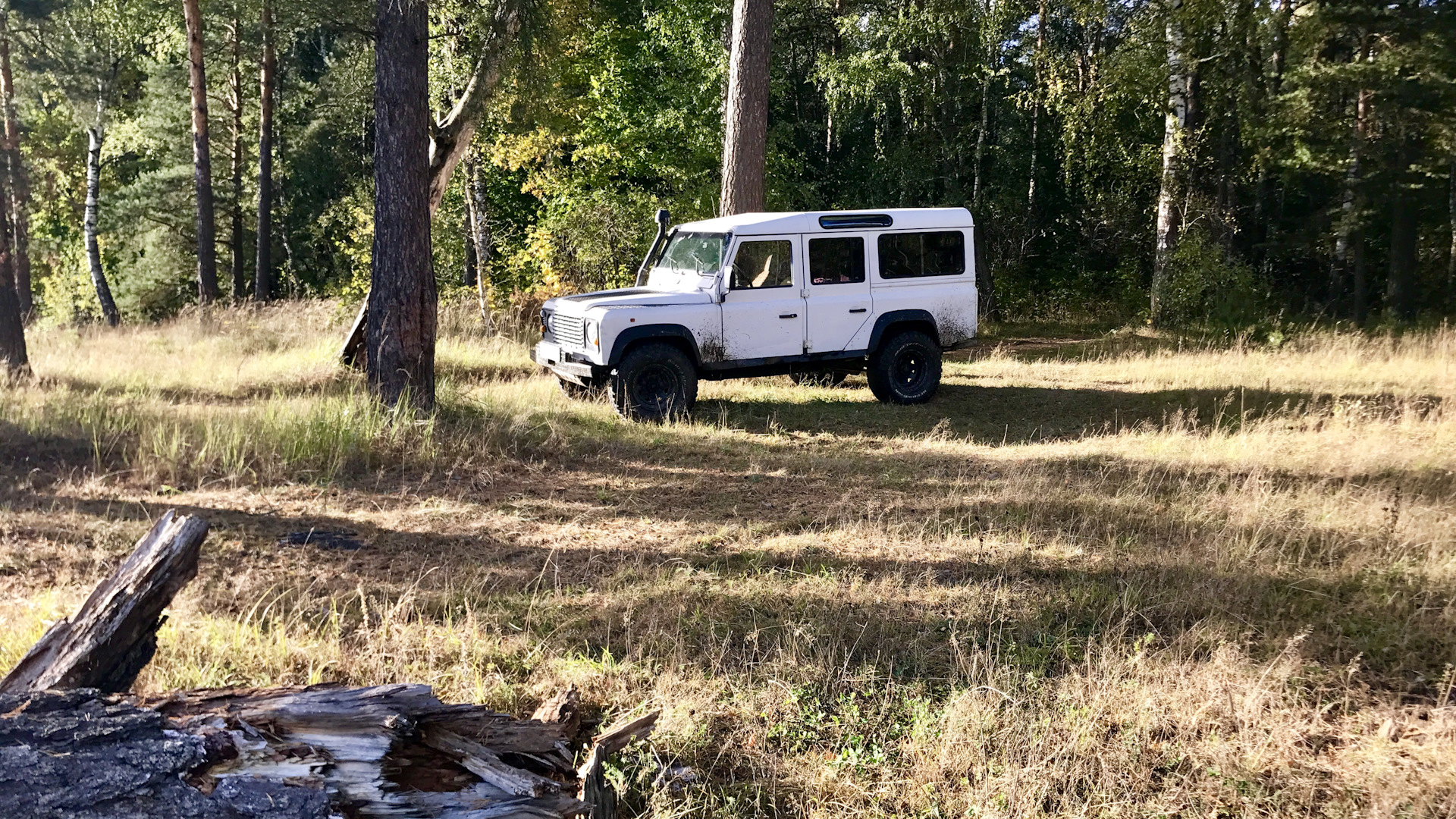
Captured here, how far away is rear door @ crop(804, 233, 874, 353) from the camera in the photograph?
1072 cm

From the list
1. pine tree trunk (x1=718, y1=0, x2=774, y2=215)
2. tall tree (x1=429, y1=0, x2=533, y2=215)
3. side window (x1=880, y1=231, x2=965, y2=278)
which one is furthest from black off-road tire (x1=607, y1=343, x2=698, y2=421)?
pine tree trunk (x1=718, y1=0, x2=774, y2=215)

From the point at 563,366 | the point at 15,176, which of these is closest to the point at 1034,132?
the point at 563,366

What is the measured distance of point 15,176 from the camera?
12.4 metres

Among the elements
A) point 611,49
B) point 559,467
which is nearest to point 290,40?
point 611,49

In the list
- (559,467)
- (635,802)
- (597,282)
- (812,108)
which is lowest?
(635,802)

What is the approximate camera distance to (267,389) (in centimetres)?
1082

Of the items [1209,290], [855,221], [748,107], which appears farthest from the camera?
[1209,290]

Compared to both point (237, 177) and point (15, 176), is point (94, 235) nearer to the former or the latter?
point (237, 177)

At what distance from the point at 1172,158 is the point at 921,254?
8827mm

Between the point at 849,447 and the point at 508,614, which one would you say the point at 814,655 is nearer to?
the point at 508,614

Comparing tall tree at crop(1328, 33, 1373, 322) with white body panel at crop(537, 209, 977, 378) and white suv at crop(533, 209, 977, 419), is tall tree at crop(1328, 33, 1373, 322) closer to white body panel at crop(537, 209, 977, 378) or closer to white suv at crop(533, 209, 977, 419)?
white body panel at crop(537, 209, 977, 378)

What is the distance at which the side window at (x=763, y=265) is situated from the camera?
408 inches

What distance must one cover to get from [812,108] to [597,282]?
935 cm

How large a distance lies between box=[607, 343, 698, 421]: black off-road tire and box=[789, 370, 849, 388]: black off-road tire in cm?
275
